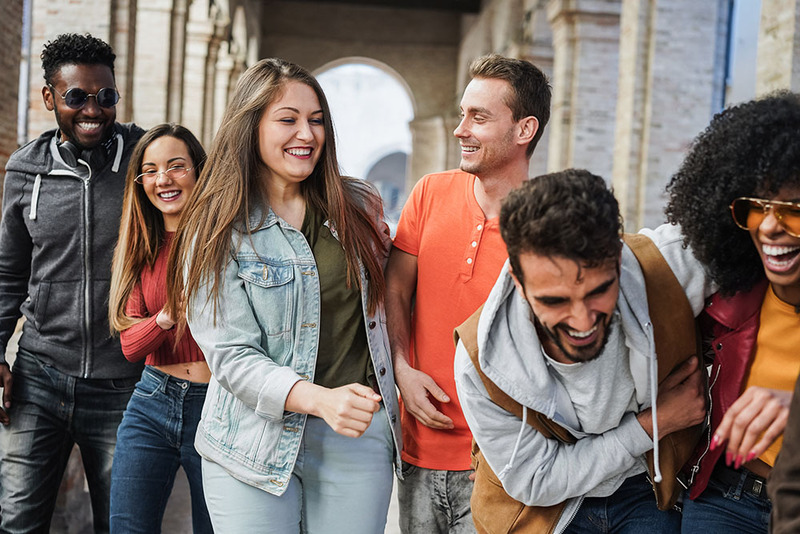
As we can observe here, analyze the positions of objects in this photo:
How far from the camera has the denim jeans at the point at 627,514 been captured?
7.29 feet

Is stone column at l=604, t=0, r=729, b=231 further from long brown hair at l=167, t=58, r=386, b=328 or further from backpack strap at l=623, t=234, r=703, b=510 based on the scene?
backpack strap at l=623, t=234, r=703, b=510

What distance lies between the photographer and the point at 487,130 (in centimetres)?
275

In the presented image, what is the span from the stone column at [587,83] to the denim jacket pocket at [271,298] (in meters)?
9.81

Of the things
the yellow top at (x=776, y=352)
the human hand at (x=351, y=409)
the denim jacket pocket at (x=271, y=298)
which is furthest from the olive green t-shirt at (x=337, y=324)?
the yellow top at (x=776, y=352)

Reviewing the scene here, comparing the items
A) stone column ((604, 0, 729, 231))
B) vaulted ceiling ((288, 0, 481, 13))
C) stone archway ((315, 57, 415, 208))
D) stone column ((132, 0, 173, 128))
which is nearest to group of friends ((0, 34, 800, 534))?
stone column ((604, 0, 729, 231))

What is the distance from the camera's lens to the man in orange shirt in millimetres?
2672

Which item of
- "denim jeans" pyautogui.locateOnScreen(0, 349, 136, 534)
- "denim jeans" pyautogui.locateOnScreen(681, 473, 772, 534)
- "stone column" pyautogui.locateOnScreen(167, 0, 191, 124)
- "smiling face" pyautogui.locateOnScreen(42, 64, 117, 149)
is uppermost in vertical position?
"stone column" pyautogui.locateOnScreen(167, 0, 191, 124)

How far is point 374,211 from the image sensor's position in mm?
2766

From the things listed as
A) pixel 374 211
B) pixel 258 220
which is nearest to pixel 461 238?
pixel 374 211

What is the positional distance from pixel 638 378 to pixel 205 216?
4.26ft

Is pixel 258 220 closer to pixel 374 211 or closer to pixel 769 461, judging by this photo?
pixel 374 211

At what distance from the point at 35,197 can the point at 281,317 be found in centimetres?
144

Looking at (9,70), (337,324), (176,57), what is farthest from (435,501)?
(176,57)

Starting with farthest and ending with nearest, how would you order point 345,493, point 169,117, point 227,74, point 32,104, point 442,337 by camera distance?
1. point 227,74
2. point 169,117
3. point 32,104
4. point 442,337
5. point 345,493
